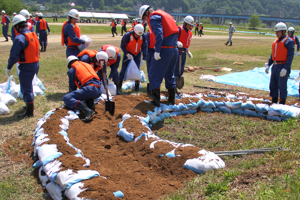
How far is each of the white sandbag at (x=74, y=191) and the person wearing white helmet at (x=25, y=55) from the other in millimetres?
2912

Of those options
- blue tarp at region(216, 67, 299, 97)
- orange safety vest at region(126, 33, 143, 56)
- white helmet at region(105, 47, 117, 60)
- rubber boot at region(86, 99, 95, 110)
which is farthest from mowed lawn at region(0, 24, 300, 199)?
blue tarp at region(216, 67, 299, 97)

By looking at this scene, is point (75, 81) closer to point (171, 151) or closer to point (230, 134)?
point (171, 151)

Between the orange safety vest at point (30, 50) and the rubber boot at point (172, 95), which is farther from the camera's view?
the rubber boot at point (172, 95)

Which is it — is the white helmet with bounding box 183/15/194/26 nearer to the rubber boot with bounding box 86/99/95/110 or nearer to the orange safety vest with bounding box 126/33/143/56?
the orange safety vest with bounding box 126/33/143/56

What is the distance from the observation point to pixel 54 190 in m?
2.88

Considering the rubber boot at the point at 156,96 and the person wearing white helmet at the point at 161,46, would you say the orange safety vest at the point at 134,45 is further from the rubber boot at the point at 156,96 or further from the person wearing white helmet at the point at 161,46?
the rubber boot at the point at 156,96

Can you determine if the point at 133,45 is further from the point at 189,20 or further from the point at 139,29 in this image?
the point at 189,20

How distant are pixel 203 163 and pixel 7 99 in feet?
14.6

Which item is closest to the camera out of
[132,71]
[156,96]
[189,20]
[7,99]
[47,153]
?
[47,153]

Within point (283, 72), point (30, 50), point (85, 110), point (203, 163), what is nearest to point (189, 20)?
point (283, 72)

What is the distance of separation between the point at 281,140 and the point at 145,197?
2363 mm

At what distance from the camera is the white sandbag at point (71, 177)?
274 centimetres

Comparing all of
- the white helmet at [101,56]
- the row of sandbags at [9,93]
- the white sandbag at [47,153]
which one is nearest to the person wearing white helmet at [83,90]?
the white helmet at [101,56]

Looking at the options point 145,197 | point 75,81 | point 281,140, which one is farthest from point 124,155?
point 281,140
